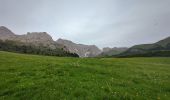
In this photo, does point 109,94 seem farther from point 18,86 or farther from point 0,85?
point 0,85

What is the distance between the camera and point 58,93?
685 inches

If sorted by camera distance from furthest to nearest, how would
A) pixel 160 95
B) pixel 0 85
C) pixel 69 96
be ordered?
pixel 0 85, pixel 160 95, pixel 69 96

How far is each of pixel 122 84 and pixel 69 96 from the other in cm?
714

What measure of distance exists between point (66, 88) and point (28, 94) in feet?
10.5

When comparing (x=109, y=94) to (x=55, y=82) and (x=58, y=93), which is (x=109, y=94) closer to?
(x=58, y=93)

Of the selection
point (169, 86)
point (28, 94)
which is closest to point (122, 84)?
point (169, 86)

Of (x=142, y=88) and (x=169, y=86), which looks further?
(x=169, y=86)

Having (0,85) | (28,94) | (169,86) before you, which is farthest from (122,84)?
(0,85)

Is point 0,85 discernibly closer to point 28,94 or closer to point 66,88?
point 28,94

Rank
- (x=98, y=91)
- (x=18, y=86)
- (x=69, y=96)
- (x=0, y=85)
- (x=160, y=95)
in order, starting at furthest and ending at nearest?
1. (x=0, y=85)
2. (x=18, y=86)
3. (x=160, y=95)
4. (x=98, y=91)
5. (x=69, y=96)

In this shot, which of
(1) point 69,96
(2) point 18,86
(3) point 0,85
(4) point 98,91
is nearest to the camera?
(1) point 69,96

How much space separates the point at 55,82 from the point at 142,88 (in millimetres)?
8497

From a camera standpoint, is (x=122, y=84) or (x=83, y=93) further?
(x=122, y=84)

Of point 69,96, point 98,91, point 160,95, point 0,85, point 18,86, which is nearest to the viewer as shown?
point 69,96
